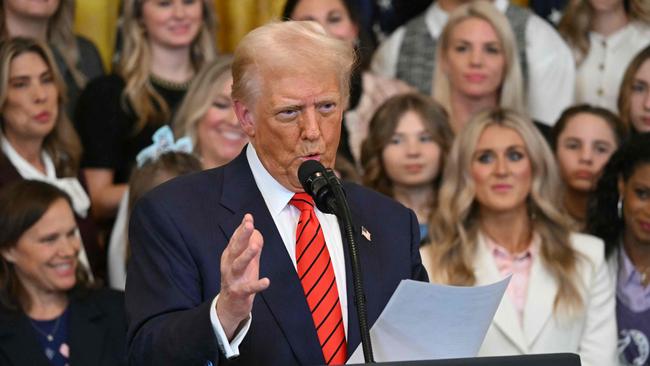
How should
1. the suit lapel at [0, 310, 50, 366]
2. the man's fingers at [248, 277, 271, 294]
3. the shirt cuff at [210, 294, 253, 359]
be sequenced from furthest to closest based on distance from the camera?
the suit lapel at [0, 310, 50, 366] → the shirt cuff at [210, 294, 253, 359] → the man's fingers at [248, 277, 271, 294]

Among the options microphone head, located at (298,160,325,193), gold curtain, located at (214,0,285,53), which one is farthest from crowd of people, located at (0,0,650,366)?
gold curtain, located at (214,0,285,53)

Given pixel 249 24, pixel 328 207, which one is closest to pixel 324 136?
pixel 328 207

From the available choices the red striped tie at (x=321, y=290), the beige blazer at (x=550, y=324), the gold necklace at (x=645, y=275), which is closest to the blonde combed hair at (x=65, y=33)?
the beige blazer at (x=550, y=324)

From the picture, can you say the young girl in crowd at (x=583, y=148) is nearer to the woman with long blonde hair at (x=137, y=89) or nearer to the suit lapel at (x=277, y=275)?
the woman with long blonde hair at (x=137, y=89)

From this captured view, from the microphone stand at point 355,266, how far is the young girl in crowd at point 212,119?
2754mm

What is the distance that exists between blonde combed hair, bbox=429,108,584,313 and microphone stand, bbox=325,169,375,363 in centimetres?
219

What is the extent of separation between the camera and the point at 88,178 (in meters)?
5.24

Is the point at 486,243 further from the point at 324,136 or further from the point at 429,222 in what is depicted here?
the point at 324,136

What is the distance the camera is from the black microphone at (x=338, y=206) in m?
2.19

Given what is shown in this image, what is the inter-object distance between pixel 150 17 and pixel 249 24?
102 cm

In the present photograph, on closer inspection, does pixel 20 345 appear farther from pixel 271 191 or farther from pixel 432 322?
pixel 432 322

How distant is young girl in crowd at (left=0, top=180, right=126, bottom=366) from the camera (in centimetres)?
426

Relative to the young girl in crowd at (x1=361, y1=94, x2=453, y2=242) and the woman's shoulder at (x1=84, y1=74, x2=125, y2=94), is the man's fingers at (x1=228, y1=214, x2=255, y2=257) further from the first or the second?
the woman's shoulder at (x1=84, y1=74, x2=125, y2=94)

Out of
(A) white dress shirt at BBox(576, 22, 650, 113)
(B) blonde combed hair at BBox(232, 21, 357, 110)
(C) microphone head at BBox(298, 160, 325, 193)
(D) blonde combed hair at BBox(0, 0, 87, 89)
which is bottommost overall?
(D) blonde combed hair at BBox(0, 0, 87, 89)
